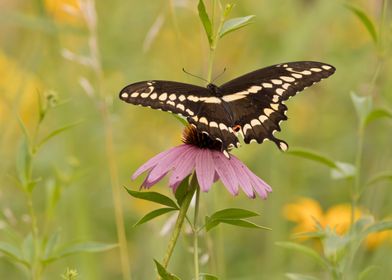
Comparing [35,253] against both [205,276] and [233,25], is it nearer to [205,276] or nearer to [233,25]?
[205,276]

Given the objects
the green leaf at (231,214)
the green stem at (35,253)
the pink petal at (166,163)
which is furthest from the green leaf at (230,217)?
the green stem at (35,253)

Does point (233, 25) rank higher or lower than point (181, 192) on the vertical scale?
higher

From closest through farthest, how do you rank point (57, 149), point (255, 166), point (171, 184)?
1. point (171, 184)
2. point (57, 149)
3. point (255, 166)

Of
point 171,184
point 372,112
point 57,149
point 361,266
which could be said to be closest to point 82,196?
point 57,149

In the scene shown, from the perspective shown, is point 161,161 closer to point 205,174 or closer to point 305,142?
point 205,174

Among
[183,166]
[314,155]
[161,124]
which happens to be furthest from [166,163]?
[161,124]

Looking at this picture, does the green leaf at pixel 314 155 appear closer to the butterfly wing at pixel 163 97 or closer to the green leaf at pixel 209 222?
the butterfly wing at pixel 163 97

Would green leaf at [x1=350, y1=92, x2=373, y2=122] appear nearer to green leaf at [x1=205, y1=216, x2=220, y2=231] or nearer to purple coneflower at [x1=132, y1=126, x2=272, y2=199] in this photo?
purple coneflower at [x1=132, y1=126, x2=272, y2=199]
